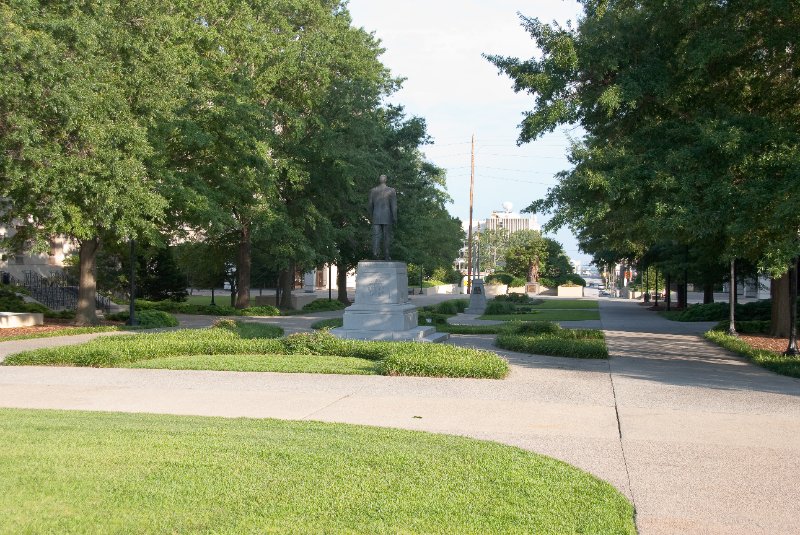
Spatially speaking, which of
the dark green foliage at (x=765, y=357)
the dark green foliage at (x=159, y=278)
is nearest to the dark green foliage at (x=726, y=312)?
the dark green foliage at (x=765, y=357)

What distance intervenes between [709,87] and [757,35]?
1.35m

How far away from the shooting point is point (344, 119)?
3544 cm

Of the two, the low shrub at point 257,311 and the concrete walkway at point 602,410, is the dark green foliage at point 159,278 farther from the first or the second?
the concrete walkway at point 602,410

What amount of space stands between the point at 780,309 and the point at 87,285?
21583mm

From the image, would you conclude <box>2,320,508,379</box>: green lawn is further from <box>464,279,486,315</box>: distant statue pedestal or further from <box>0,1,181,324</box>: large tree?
<box>464,279,486,315</box>: distant statue pedestal

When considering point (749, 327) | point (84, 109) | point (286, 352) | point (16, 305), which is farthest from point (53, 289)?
point (749, 327)

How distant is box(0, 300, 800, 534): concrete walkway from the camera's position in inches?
259

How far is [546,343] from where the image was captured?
18.8m

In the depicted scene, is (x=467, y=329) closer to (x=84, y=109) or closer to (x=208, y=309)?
(x=84, y=109)

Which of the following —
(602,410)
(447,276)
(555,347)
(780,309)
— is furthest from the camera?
(447,276)

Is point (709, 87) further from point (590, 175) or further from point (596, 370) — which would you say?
point (596, 370)

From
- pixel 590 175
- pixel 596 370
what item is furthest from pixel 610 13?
pixel 596 370

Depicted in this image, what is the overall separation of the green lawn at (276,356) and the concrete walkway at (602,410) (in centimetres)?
47

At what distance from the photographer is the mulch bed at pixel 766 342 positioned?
20422mm
